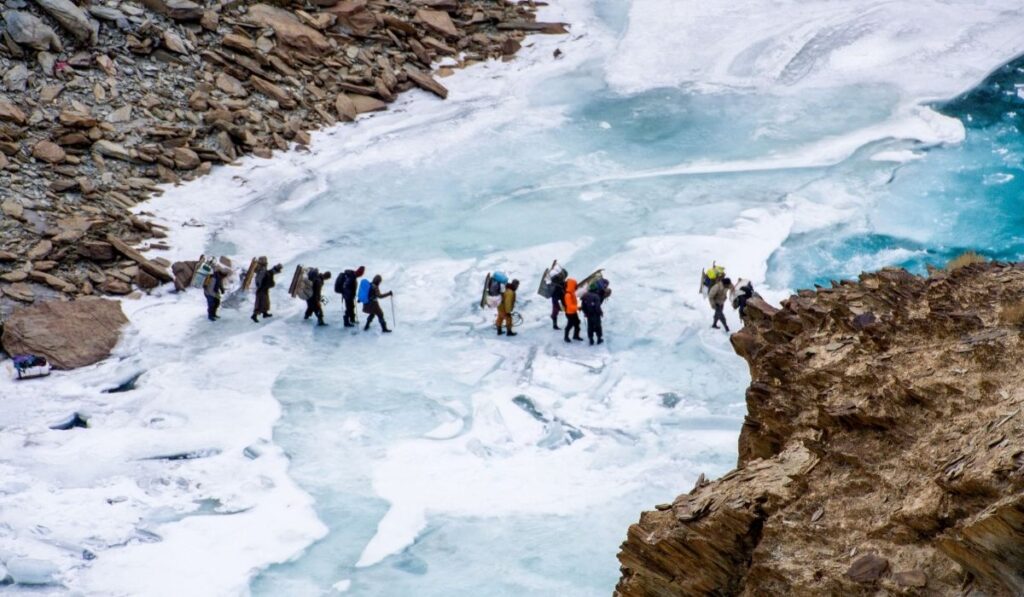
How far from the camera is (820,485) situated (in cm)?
767

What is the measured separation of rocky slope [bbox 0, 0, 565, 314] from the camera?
20281mm

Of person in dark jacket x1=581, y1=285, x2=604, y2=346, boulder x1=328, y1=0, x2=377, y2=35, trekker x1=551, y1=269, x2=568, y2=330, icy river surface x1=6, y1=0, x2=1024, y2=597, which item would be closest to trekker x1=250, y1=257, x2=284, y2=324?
icy river surface x1=6, y1=0, x2=1024, y2=597

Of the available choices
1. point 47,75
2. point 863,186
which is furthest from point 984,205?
point 47,75

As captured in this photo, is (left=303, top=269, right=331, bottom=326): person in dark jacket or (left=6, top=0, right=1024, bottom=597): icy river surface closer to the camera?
(left=6, top=0, right=1024, bottom=597): icy river surface

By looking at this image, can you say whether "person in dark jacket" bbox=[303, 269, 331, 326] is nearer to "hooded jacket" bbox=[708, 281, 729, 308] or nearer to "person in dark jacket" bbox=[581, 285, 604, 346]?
"person in dark jacket" bbox=[581, 285, 604, 346]

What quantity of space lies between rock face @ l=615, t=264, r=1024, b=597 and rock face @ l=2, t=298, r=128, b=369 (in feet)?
39.5

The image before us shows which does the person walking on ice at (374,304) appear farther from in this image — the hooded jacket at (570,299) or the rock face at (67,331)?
the rock face at (67,331)

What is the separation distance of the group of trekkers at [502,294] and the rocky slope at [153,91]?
7.11 ft

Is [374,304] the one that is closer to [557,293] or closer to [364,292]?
[364,292]

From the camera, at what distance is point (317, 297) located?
62.1 feet

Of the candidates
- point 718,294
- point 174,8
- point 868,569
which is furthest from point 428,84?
point 868,569

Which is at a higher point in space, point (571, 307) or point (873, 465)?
point (873, 465)

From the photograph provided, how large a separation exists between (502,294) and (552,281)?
87cm

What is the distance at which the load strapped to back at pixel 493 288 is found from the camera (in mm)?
19188
